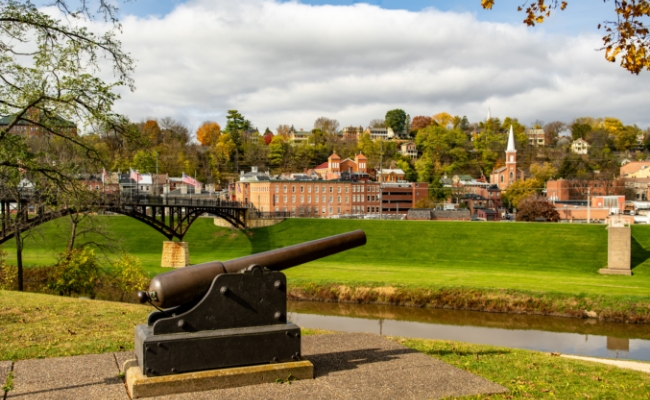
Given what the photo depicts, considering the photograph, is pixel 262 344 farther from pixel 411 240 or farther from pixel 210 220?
pixel 210 220

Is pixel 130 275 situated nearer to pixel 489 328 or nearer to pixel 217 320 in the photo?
pixel 489 328

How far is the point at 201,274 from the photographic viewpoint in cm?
718

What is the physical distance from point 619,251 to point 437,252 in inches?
488

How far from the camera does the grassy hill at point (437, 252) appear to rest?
31609 mm

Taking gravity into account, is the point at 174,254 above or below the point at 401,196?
below

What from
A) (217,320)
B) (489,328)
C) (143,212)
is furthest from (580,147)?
(217,320)

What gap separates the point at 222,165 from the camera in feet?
423

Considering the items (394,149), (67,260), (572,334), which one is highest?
(394,149)

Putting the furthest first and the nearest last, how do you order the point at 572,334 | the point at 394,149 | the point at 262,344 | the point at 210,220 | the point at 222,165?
the point at 394,149 → the point at 222,165 → the point at 210,220 → the point at 572,334 → the point at 262,344

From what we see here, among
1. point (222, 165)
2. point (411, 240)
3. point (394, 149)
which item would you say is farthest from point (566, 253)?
point (394, 149)

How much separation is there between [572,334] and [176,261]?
2876cm

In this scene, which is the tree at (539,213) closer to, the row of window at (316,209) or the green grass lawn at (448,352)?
the row of window at (316,209)

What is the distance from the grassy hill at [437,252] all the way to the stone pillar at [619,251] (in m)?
0.81

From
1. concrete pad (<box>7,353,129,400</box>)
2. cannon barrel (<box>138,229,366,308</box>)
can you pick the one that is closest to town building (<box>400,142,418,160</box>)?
cannon barrel (<box>138,229,366,308</box>)
